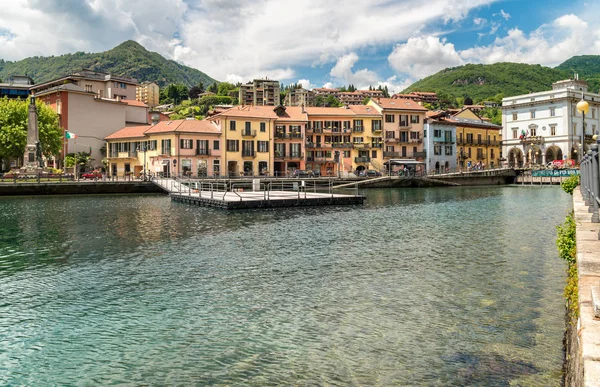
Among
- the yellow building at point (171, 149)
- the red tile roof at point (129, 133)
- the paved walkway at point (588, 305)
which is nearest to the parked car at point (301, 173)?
the yellow building at point (171, 149)

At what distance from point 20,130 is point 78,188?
15.1 m

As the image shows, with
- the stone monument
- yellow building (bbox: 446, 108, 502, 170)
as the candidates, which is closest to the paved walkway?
the stone monument

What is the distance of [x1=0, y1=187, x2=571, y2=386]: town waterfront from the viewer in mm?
8555

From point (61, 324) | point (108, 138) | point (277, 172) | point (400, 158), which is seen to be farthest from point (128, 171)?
point (61, 324)

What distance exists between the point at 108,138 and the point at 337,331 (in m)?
80.8

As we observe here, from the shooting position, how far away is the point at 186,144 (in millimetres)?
76375

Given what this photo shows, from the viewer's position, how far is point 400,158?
3607 inches

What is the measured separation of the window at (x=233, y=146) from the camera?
80.1 metres

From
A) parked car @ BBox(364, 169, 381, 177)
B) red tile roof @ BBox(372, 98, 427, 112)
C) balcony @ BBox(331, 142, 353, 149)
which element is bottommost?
parked car @ BBox(364, 169, 381, 177)

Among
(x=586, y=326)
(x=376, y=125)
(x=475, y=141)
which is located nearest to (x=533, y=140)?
(x=475, y=141)

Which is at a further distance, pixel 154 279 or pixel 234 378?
pixel 154 279

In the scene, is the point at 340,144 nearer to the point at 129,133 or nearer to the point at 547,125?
the point at 129,133

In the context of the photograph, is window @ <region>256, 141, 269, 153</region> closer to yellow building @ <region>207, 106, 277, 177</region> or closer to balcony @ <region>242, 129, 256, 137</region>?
yellow building @ <region>207, 106, 277, 177</region>

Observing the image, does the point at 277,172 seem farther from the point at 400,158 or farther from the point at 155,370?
the point at 155,370
